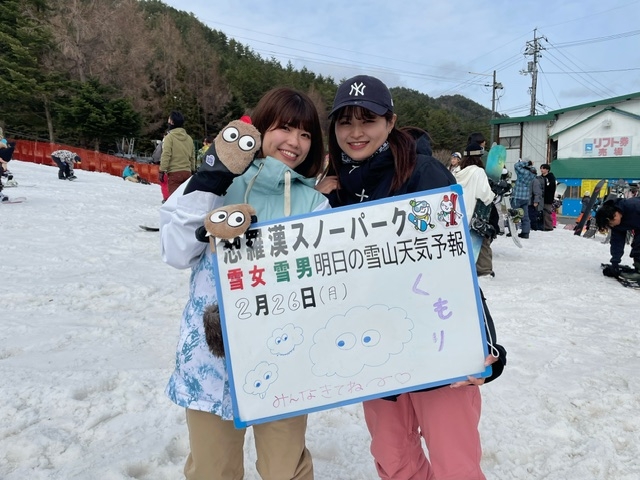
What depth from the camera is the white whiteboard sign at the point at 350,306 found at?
1.50 meters

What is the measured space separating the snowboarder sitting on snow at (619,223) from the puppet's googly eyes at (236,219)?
22.4 feet

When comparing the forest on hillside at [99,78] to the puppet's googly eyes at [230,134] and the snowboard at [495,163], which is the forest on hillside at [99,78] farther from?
the puppet's googly eyes at [230,134]

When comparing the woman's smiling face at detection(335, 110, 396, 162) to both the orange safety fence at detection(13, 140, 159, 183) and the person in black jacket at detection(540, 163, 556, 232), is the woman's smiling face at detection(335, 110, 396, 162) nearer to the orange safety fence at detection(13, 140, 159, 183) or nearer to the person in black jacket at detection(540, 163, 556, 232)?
the person in black jacket at detection(540, 163, 556, 232)

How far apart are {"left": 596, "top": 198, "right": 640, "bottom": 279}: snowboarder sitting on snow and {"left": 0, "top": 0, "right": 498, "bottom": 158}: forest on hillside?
17.5 metres

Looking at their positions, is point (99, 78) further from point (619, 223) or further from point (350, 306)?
point (350, 306)

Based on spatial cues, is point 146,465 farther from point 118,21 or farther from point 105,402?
point 118,21

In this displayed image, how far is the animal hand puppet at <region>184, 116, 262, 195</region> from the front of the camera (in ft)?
4.81

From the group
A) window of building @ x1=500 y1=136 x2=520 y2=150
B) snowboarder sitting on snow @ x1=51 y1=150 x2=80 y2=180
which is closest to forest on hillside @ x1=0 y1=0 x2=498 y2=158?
snowboarder sitting on snow @ x1=51 y1=150 x2=80 y2=180

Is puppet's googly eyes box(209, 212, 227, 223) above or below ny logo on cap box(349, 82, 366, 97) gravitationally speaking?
below

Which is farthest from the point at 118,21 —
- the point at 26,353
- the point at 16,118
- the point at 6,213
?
the point at 26,353

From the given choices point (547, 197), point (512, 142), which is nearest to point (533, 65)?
point (512, 142)

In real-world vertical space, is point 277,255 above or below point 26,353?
above

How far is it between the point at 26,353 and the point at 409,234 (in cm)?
323

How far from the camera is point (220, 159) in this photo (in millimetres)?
1479
